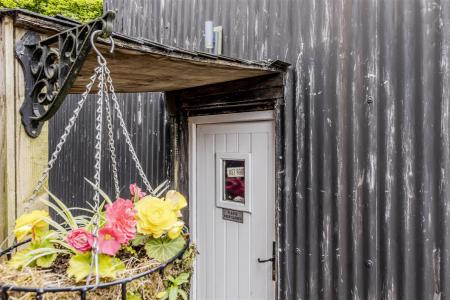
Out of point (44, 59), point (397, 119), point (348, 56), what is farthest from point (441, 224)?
point (44, 59)

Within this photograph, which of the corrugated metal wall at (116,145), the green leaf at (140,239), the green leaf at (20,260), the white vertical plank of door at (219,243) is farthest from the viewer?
the corrugated metal wall at (116,145)

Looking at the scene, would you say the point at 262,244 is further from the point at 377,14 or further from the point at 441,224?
the point at 377,14

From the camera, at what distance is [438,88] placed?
203cm

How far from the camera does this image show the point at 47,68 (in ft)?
5.30

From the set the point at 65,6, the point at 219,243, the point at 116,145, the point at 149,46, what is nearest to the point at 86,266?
the point at 149,46

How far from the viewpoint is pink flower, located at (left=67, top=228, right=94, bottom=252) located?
110 cm

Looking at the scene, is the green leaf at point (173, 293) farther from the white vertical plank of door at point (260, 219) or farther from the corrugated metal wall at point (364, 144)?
the white vertical plank of door at point (260, 219)

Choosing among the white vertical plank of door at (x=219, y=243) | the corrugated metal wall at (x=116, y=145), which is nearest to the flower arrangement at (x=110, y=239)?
the white vertical plank of door at (x=219, y=243)

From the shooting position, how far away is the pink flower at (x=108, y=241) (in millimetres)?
1104

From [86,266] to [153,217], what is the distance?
0.23m

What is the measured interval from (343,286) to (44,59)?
202cm

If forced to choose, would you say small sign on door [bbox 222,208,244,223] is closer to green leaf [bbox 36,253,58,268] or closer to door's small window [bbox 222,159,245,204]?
door's small window [bbox 222,159,245,204]

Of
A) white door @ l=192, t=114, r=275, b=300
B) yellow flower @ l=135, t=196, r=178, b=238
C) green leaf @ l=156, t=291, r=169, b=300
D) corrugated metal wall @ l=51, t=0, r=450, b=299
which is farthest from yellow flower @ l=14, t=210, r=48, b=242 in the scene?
white door @ l=192, t=114, r=275, b=300

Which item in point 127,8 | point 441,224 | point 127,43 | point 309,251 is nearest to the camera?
point 127,43
